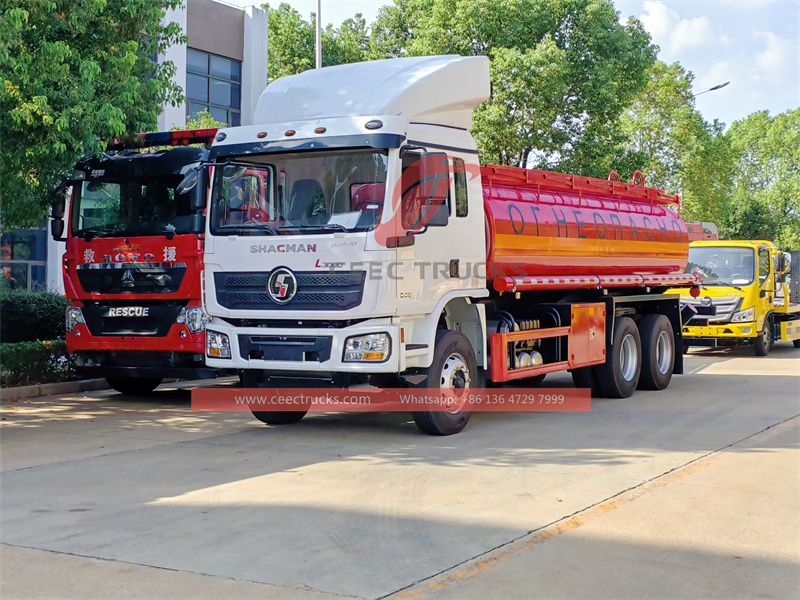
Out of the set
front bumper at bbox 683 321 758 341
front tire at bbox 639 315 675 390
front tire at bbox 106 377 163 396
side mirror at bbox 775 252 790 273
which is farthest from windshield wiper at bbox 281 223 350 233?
side mirror at bbox 775 252 790 273

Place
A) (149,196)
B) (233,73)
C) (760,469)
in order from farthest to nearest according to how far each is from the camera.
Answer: (233,73) < (149,196) < (760,469)

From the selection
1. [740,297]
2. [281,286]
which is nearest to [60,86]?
[281,286]

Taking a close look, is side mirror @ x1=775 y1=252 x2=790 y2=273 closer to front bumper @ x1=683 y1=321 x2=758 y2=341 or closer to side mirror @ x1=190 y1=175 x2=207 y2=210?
front bumper @ x1=683 y1=321 x2=758 y2=341

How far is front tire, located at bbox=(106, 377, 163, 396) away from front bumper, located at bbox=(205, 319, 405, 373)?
373 centimetres

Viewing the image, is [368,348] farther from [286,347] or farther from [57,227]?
[57,227]

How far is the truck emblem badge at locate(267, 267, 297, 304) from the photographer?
9539mm

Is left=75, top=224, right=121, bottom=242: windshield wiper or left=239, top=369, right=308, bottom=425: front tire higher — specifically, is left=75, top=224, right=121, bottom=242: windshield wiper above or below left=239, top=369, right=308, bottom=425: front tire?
above

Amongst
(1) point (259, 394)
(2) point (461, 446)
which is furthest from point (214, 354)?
(2) point (461, 446)

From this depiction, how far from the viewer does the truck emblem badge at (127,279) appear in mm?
12266

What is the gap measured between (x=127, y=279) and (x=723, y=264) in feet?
46.7

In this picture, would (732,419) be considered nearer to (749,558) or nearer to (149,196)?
(749,558)

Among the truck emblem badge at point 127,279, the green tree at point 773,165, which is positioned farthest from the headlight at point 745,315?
the green tree at point 773,165

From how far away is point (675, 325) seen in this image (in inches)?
616

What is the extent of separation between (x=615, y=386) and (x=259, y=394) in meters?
5.41
